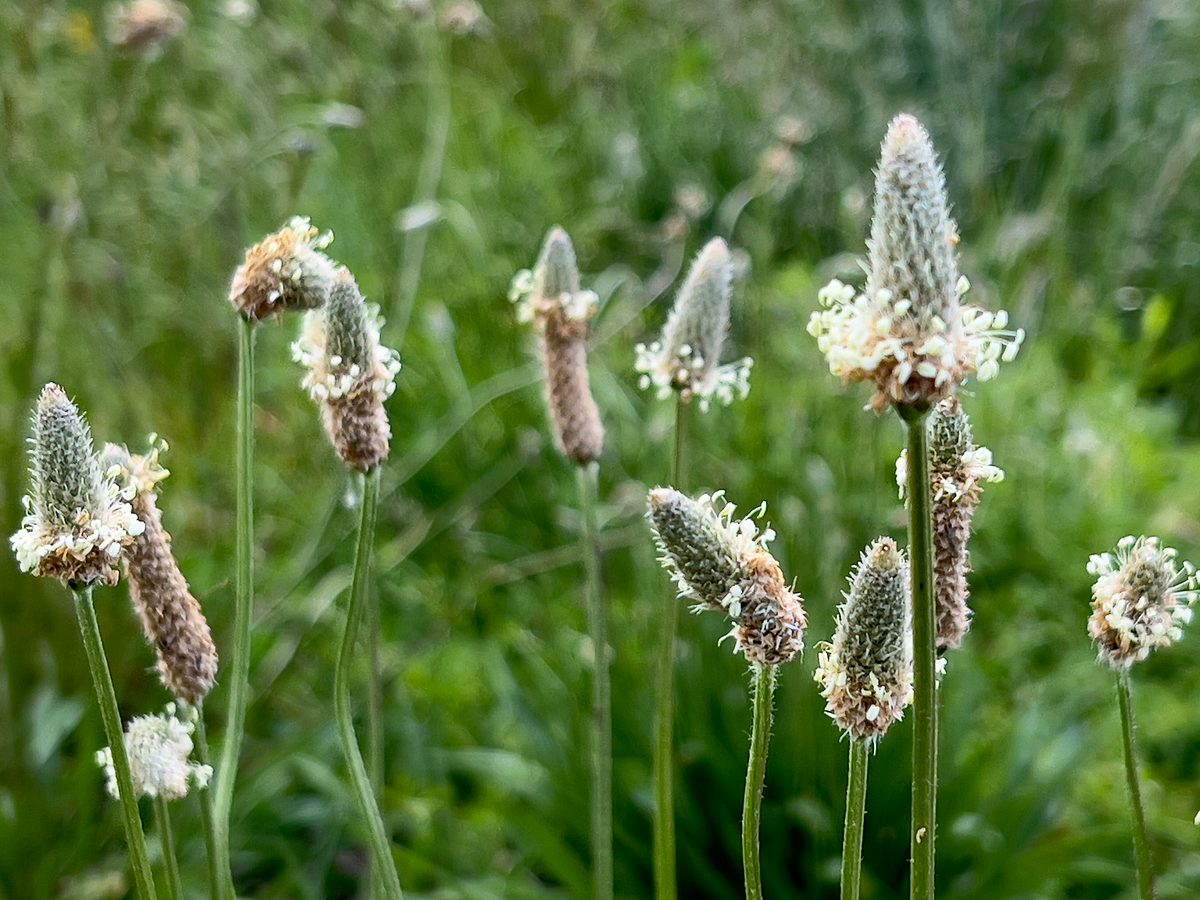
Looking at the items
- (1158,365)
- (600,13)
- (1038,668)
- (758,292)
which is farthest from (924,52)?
(1038,668)

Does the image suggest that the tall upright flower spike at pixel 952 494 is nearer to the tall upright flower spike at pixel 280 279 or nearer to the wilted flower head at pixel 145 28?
the tall upright flower spike at pixel 280 279

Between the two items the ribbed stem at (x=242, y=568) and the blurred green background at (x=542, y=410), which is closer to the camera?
the ribbed stem at (x=242, y=568)

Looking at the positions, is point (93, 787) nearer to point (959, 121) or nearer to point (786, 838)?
point (786, 838)

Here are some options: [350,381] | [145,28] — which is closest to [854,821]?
[350,381]

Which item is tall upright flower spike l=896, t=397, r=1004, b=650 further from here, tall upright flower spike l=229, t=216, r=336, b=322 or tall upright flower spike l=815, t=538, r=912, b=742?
tall upright flower spike l=229, t=216, r=336, b=322


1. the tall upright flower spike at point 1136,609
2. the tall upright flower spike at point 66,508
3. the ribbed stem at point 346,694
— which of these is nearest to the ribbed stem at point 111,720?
the tall upright flower spike at point 66,508

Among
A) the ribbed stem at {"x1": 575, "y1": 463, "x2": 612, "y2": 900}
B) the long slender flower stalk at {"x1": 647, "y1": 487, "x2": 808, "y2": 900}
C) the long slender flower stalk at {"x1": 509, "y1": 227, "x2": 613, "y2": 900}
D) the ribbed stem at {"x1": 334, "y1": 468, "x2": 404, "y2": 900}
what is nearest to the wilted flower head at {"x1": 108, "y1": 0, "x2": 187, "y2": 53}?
the long slender flower stalk at {"x1": 509, "y1": 227, "x2": 613, "y2": 900}
